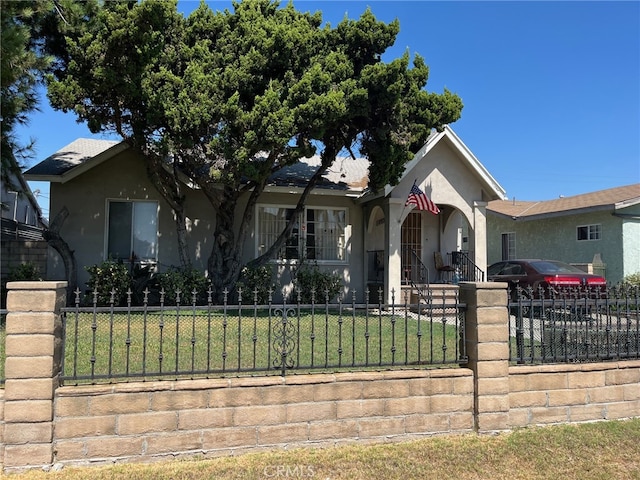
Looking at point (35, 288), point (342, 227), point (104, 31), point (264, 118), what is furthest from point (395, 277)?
point (35, 288)

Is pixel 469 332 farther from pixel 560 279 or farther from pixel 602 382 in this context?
pixel 560 279

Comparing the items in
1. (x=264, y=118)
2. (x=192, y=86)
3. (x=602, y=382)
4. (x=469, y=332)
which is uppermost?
(x=192, y=86)

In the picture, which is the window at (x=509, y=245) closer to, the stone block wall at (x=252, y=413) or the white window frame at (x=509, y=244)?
the white window frame at (x=509, y=244)

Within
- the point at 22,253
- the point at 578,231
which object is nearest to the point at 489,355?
the point at 22,253

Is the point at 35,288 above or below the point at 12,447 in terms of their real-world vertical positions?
above

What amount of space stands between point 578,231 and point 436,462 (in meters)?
18.0

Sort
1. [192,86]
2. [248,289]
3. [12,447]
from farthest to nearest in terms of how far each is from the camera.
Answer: [248,289] < [192,86] < [12,447]

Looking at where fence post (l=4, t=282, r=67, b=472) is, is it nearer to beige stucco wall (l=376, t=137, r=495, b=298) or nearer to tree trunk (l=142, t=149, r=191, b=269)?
tree trunk (l=142, t=149, r=191, b=269)

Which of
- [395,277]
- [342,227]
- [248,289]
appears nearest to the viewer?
[248,289]

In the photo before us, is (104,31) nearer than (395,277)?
Yes

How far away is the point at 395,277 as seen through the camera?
1248cm

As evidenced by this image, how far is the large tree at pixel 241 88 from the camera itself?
8781mm

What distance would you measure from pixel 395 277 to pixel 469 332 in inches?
296

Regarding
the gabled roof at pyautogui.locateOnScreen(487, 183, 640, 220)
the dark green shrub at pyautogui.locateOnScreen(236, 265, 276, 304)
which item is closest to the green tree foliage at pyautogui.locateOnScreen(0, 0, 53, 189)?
the dark green shrub at pyautogui.locateOnScreen(236, 265, 276, 304)
